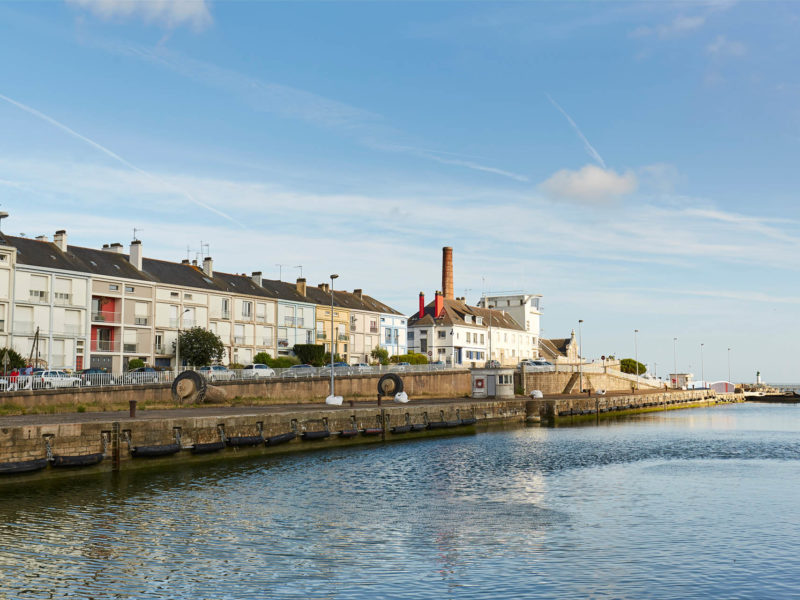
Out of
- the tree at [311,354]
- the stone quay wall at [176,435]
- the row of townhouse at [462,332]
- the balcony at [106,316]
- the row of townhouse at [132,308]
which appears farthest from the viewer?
the row of townhouse at [462,332]

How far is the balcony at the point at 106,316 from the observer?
76438 millimetres

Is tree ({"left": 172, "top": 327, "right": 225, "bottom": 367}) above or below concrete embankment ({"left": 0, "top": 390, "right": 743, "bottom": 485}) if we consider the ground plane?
above

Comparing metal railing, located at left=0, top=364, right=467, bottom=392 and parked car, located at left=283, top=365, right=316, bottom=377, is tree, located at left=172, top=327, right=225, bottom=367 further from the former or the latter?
parked car, located at left=283, top=365, right=316, bottom=377

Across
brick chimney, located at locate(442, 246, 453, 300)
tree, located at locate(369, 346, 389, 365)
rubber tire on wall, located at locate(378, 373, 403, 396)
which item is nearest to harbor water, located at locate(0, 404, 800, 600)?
rubber tire on wall, located at locate(378, 373, 403, 396)

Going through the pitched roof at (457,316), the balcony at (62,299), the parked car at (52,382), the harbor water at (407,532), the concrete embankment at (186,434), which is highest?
the pitched roof at (457,316)

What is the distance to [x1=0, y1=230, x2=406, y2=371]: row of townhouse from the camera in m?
70.1

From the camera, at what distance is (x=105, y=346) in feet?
253

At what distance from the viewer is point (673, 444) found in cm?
5547

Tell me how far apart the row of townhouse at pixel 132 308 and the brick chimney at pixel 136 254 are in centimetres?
11

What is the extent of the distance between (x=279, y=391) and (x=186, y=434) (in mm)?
27087

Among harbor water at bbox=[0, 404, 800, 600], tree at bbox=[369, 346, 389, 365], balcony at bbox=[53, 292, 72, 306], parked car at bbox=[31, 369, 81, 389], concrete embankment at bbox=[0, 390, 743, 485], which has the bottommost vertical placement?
harbor water at bbox=[0, 404, 800, 600]

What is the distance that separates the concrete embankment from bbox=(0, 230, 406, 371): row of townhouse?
9820 mm

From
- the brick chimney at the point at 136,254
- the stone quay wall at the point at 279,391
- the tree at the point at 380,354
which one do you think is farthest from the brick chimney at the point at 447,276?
the brick chimney at the point at 136,254

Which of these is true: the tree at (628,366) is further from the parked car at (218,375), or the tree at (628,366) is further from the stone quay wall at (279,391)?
the parked car at (218,375)
